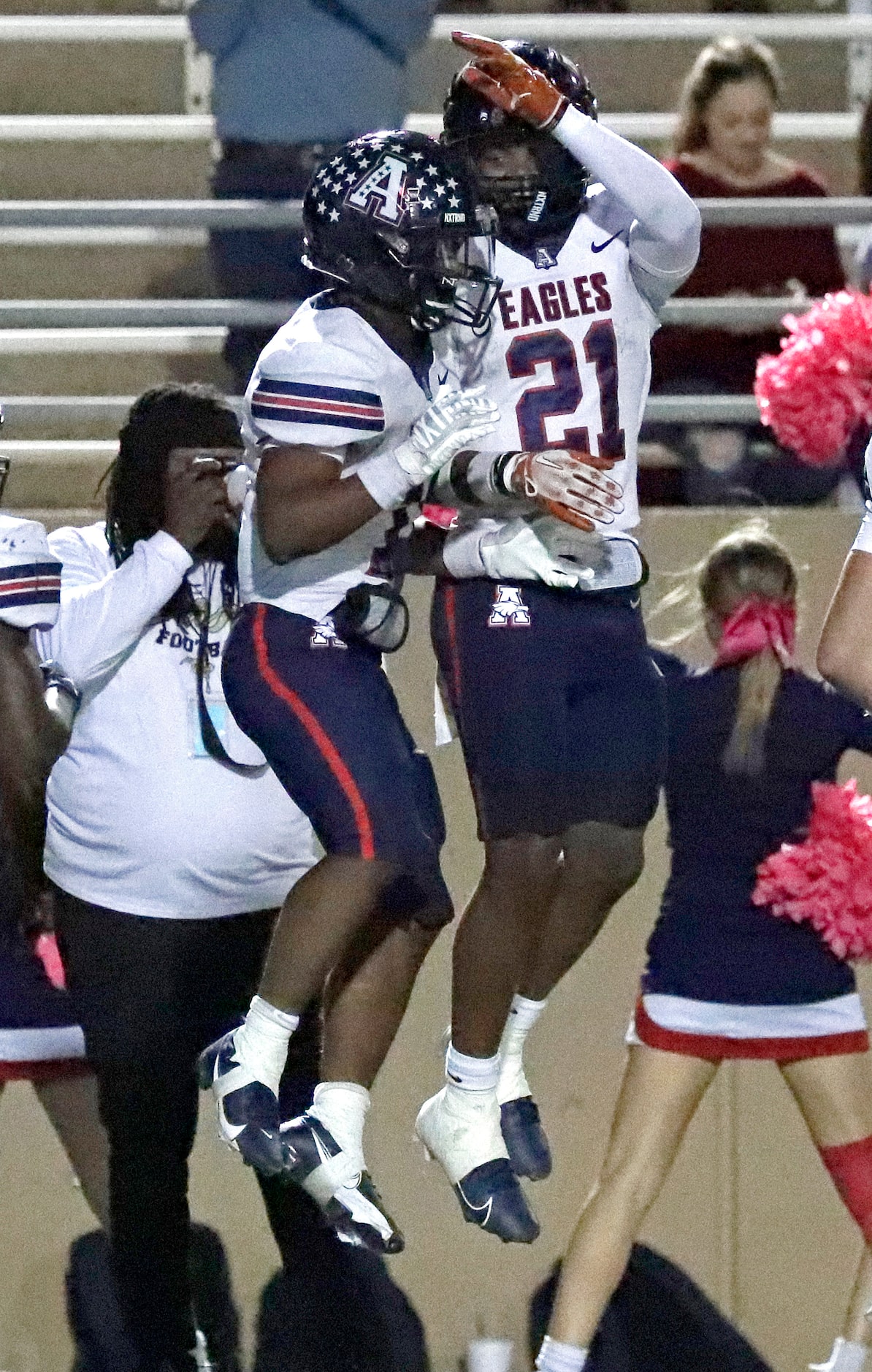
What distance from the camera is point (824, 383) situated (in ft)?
13.2

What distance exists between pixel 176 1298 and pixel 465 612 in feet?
4.53

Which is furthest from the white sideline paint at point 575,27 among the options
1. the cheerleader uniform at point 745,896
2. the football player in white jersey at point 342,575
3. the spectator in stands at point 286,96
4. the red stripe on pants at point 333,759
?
the red stripe on pants at point 333,759

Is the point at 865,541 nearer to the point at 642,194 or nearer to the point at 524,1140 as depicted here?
the point at 642,194

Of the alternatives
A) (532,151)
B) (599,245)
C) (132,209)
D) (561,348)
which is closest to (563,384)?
(561,348)

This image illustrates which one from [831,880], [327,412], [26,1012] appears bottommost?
[26,1012]

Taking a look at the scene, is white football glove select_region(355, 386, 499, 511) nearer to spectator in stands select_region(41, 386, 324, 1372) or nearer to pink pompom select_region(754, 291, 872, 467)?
spectator in stands select_region(41, 386, 324, 1372)

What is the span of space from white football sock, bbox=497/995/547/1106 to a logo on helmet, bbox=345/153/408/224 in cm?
117

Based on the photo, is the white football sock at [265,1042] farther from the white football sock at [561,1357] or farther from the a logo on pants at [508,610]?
the white football sock at [561,1357]

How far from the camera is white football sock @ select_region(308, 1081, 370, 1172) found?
3463 millimetres

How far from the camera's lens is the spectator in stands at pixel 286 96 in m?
4.71

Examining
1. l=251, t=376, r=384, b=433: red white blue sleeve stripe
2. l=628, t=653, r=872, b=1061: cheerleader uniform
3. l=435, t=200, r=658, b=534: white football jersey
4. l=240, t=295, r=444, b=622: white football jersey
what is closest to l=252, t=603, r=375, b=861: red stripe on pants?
l=240, t=295, r=444, b=622: white football jersey

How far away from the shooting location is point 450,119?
3479 millimetres

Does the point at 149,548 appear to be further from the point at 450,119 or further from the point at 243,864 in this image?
the point at 450,119

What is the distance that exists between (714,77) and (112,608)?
180cm
